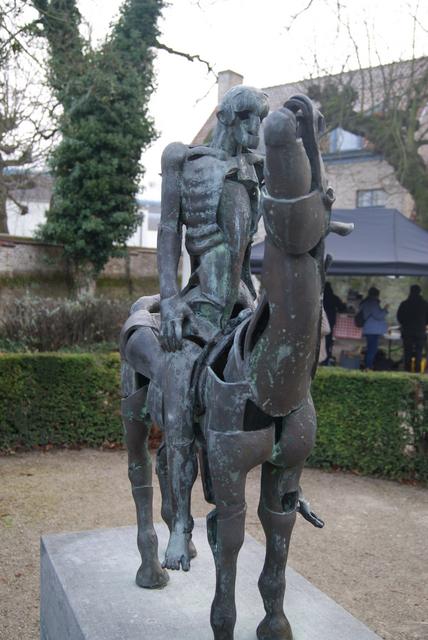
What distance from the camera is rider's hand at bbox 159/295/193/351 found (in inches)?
108

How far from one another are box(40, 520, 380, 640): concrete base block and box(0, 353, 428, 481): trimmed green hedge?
379 centimetres

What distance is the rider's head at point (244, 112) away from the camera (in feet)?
8.71

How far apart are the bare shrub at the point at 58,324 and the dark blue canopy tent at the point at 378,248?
3.17 m

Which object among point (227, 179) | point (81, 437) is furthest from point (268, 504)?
point (81, 437)

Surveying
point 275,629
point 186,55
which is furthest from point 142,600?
point 186,55

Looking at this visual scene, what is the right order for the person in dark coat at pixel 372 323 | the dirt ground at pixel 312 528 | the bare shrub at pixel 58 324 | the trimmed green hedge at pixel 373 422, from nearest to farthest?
the dirt ground at pixel 312 528 < the trimmed green hedge at pixel 373 422 < the bare shrub at pixel 58 324 < the person in dark coat at pixel 372 323

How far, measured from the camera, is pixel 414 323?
430 inches

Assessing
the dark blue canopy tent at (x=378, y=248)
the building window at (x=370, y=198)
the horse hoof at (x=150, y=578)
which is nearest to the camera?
the horse hoof at (x=150, y=578)

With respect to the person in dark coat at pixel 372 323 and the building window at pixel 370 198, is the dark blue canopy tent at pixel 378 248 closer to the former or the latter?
the person in dark coat at pixel 372 323

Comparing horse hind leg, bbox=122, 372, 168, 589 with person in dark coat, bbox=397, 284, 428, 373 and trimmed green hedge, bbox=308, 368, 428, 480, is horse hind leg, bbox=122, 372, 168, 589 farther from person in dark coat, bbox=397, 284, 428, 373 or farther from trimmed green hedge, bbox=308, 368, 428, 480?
person in dark coat, bbox=397, 284, 428, 373

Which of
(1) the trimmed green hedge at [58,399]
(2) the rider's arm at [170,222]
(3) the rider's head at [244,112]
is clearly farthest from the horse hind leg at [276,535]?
(1) the trimmed green hedge at [58,399]

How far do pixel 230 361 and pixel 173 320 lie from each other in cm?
36

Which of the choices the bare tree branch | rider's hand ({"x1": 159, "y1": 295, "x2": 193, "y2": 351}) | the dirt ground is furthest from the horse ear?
the bare tree branch

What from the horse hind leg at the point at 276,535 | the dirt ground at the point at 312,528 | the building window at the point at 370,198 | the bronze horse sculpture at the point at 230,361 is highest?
the building window at the point at 370,198
